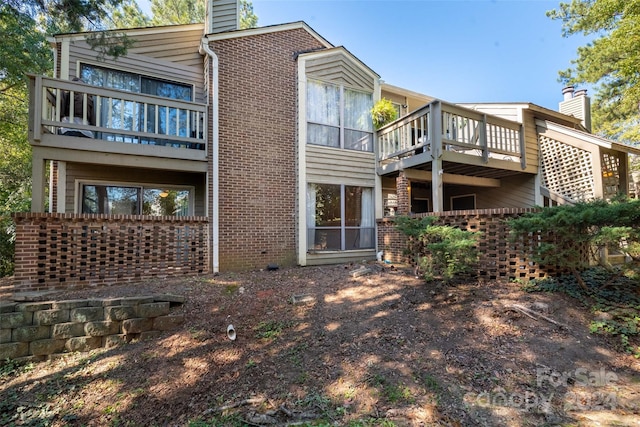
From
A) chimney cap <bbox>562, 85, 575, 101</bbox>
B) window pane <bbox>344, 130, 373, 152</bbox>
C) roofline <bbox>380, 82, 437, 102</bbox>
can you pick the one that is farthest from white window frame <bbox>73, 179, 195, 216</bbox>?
chimney cap <bbox>562, 85, 575, 101</bbox>

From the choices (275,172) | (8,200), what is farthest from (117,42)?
(8,200)

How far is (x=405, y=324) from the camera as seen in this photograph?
3.99m

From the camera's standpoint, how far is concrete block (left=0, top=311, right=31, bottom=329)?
3888mm

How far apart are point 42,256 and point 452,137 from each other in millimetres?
8861

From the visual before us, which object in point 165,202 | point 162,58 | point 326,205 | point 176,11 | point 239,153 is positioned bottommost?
point 326,205

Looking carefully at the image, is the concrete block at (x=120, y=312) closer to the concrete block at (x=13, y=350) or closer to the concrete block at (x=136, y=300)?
the concrete block at (x=136, y=300)

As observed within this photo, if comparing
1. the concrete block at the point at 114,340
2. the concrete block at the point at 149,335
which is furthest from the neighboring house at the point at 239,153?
the concrete block at the point at 149,335

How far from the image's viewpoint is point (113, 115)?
6766mm

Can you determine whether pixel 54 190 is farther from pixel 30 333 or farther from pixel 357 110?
pixel 357 110

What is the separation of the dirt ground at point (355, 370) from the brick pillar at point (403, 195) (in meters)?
3.35

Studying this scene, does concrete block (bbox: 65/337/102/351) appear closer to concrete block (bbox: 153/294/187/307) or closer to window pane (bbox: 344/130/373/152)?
concrete block (bbox: 153/294/187/307)

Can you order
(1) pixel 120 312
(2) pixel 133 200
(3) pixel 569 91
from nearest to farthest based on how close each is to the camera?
1. (1) pixel 120 312
2. (2) pixel 133 200
3. (3) pixel 569 91

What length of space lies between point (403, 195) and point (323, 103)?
3513 mm

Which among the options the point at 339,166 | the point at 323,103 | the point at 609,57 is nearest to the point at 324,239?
the point at 339,166
